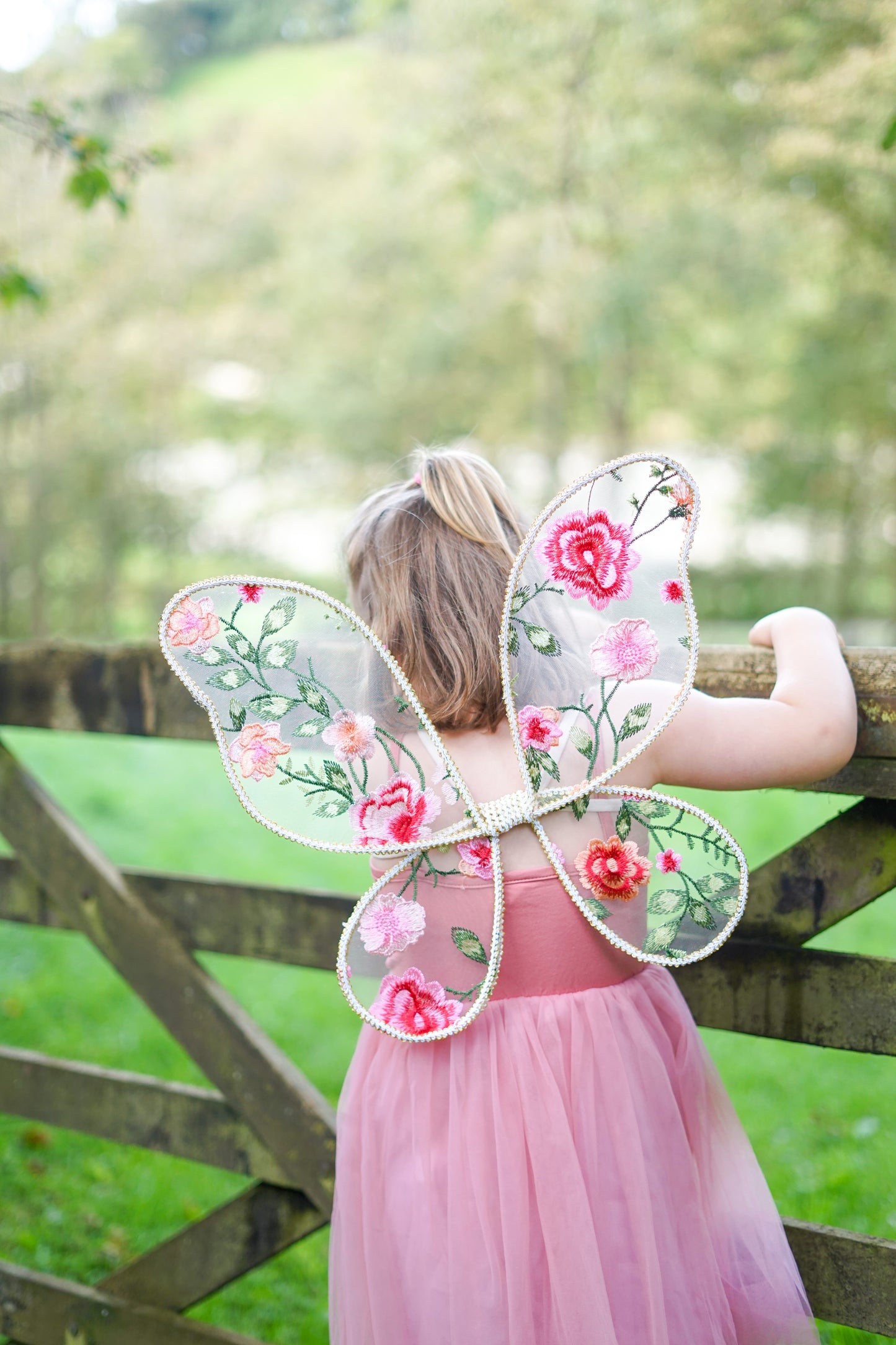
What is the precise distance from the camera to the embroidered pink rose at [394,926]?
1.38m

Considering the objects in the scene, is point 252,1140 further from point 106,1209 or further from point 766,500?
point 766,500

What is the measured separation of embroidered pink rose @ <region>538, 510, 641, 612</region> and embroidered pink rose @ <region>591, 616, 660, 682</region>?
0.04m

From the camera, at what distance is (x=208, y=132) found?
1700 cm

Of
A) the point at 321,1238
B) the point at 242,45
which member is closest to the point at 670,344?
the point at 321,1238

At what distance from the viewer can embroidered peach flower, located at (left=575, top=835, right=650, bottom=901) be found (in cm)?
135

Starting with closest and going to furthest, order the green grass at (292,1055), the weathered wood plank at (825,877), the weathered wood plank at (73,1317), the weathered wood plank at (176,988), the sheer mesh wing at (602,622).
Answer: the sheer mesh wing at (602,622), the weathered wood plank at (825,877), the weathered wood plank at (176,988), the weathered wood plank at (73,1317), the green grass at (292,1055)

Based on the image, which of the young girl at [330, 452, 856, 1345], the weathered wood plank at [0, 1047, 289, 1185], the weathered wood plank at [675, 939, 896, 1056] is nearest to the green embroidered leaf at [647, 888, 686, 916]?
the young girl at [330, 452, 856, 1345]

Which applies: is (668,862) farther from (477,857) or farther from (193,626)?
(193,626)

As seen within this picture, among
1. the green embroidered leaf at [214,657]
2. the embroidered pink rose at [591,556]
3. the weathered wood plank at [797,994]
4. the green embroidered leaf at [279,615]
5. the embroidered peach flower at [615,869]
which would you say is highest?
the embroidered pink rose at [591,556]

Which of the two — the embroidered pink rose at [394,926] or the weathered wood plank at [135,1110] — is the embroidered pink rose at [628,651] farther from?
the weathered wood plank at [135,1110]

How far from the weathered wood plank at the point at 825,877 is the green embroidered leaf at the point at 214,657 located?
0.83 meters

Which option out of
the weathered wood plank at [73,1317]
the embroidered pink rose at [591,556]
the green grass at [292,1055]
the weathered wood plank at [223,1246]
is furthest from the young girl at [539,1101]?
the weathered wood plank at [73,1317]

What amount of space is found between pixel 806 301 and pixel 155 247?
335 inches

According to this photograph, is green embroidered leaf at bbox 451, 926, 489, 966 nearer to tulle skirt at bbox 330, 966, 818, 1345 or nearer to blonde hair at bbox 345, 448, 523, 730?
tulle skirt at bbox 330, 966, 818, 1345
